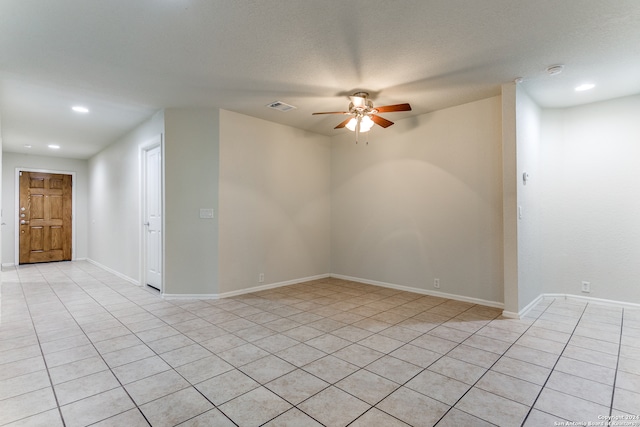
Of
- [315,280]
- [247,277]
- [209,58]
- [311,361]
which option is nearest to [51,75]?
[209,58]

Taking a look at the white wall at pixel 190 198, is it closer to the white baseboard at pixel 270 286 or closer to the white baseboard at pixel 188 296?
the white baseboard at pixel 188 296

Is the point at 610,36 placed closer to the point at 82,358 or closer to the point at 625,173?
the point at 625,173

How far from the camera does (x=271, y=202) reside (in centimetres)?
503

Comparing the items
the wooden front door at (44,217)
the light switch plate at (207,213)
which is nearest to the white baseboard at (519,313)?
the light switch plate at (207,213)

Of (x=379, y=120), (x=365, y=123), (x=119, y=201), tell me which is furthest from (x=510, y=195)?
(x=119, y=201)

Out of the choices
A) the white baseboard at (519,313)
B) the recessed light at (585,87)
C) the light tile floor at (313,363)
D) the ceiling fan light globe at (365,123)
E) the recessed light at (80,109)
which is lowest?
the light tile floor at (313,363)

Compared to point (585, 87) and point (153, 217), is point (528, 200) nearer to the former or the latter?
point (585, 87)

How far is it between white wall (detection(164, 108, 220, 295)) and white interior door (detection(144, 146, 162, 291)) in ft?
1.31

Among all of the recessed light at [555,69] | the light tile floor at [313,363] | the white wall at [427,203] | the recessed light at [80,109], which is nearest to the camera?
the light tile floor at [313,363]

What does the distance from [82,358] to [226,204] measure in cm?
239

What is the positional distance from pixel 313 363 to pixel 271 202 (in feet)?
9.72

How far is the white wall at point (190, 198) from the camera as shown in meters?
4.34

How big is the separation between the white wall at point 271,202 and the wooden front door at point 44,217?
6.21 metres

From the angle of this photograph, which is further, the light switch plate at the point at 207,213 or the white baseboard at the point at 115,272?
the white baseboard at the point at 115,272
